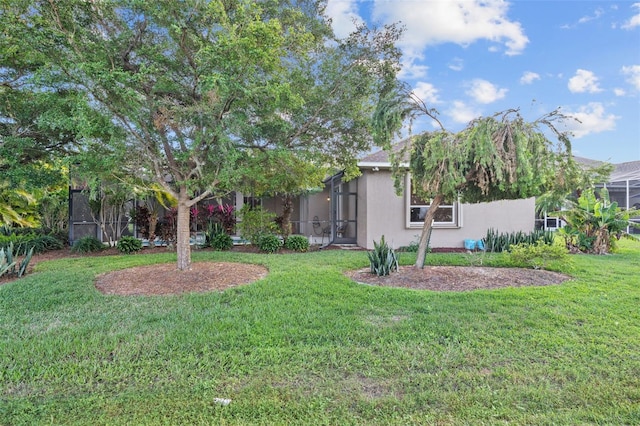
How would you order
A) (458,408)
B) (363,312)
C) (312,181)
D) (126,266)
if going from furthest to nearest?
(312,181)
(126,266)
(363,312)
(458,408)

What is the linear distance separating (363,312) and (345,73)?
5.15 metres

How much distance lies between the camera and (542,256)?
774 centimetres

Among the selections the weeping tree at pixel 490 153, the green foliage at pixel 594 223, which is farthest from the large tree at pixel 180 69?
the green foliage at pixel 594 223

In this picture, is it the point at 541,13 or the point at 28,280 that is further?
the point at 541,13

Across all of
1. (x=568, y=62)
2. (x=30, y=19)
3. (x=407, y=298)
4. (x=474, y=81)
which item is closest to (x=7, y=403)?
(x=407, y=298)

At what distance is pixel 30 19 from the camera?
215 inches

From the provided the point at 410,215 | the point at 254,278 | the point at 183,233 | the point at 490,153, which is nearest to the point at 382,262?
the point at 254,278

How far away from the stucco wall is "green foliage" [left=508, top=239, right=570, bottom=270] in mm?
4103

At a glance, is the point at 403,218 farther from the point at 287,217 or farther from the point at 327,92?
the point at 327,92

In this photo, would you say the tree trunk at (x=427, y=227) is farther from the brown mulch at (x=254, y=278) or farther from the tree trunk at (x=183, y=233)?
the tree trunk at (x=183, y=233)

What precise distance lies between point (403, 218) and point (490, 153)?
637 cm

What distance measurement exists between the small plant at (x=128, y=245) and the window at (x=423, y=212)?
916 cm

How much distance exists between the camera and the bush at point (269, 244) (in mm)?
10961

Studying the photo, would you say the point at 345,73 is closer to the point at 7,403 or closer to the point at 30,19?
the point at 30,19
